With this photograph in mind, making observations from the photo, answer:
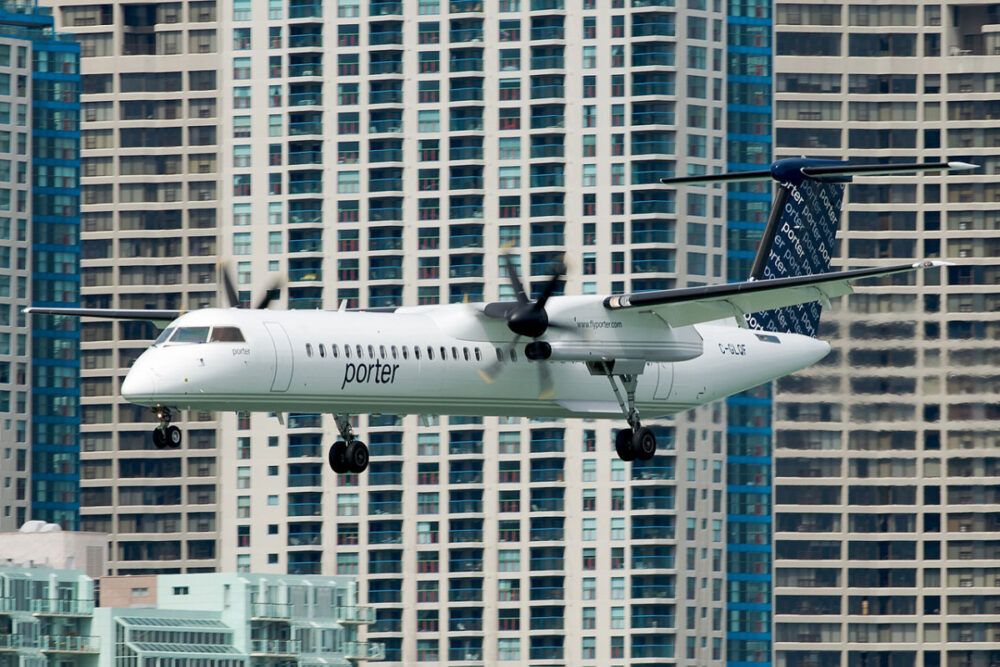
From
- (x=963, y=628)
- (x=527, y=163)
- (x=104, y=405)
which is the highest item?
(x=527, y=163)

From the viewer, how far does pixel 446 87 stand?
423 feet

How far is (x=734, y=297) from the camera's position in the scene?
6606 centimetres

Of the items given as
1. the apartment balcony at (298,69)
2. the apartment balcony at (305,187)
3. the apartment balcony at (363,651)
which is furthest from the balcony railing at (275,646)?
the apartment balcony at (298,69)

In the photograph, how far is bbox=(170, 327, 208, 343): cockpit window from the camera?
6091 centimetres

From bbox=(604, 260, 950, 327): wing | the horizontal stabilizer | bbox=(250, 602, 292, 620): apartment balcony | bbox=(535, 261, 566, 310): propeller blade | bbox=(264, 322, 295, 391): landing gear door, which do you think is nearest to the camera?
bbox=(264, 322, 295, 391): landing gear door

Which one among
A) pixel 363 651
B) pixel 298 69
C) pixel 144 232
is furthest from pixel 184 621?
pixel 144 232

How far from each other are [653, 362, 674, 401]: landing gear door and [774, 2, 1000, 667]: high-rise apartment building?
153ft

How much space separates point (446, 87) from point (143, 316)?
2422 inches

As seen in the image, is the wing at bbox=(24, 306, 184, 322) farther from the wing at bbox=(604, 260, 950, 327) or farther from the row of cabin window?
the wing at bbox=(604, 260, 950, 327)

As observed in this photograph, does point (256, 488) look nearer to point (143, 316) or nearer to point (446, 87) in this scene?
point (446, 87)

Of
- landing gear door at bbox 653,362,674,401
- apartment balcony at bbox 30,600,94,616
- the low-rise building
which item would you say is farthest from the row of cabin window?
apartment balcony at bbox 30,600,94,616

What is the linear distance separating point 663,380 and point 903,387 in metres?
48.7

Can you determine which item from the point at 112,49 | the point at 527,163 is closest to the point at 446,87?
the point at 527,163

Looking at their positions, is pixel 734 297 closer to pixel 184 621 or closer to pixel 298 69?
pixel 184 621
